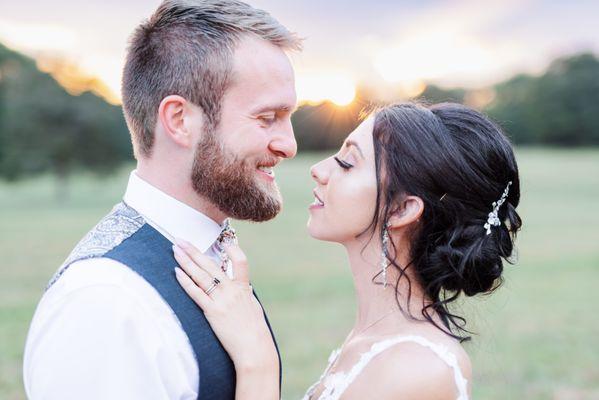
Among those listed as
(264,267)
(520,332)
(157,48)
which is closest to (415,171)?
(157,48)

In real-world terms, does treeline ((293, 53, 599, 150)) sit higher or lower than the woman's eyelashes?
lower

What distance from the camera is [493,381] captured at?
715cm

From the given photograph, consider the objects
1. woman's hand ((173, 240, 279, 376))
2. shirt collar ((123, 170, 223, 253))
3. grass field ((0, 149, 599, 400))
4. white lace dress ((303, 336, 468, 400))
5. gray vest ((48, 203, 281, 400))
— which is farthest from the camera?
grass field ((0, 149, 599, 400))

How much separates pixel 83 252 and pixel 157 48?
0.85 meters

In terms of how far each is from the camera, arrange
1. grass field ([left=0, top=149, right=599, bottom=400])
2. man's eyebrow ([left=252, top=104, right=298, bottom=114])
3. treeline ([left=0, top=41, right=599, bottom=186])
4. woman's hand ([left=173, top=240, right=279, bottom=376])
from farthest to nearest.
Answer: treeline ([left=0, top=41, right=599, bottom=186])
grass field ([left=0, top=149, right=599, bottom=400])
man's eyebrow ([left=252, top=104, right=298, bottom=114])
woman's hand ([left=173, top=240, right=279, bottom=376])

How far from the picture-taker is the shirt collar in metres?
2.43

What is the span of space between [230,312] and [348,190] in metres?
0.87

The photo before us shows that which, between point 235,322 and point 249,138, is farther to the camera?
point 249,138

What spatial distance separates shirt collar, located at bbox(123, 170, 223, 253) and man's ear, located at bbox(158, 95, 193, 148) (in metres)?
0.20

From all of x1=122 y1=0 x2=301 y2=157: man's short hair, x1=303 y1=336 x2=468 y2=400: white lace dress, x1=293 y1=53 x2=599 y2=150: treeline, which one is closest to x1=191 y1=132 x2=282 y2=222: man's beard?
x1=122 y1=0 x2=301 y2=157: man's short hair

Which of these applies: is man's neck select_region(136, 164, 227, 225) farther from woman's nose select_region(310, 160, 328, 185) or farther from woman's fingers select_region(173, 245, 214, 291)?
woman's nose select_region(310, 160, 328, 185)

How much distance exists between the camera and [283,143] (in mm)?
2662

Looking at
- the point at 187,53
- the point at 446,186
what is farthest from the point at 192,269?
the point at 446,186

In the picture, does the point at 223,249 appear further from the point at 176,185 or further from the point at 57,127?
the point at 57,127
